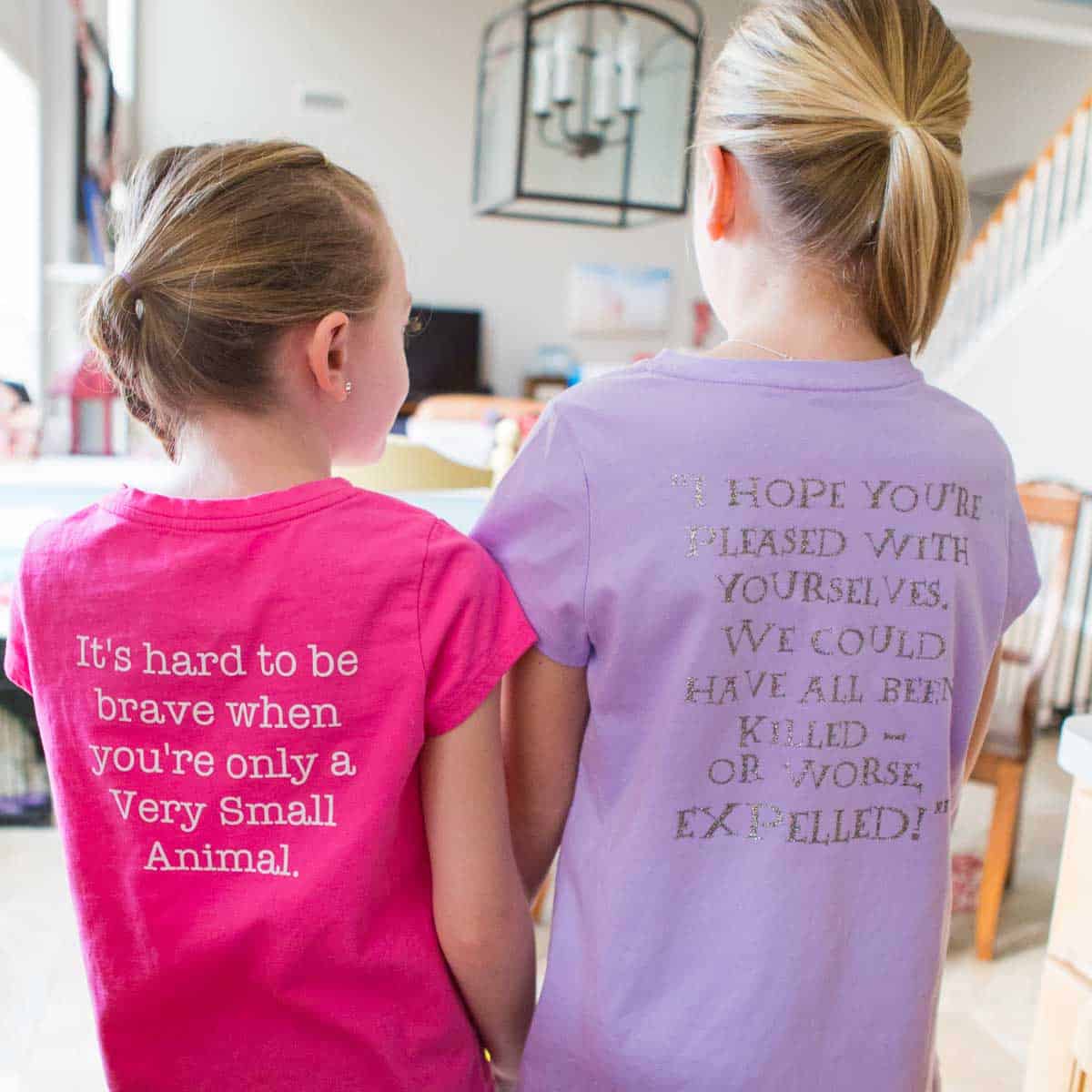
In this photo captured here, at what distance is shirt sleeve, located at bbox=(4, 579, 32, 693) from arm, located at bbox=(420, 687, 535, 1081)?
30 cm

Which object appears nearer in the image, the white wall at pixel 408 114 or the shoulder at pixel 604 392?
the shoulder at pixel 604 392

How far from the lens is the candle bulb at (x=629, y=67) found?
3645mm

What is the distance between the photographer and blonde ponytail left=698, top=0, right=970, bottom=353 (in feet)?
2.19

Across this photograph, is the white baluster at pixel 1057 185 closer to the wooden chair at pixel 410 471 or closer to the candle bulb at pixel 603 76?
the candle bulb at pixel 603 76

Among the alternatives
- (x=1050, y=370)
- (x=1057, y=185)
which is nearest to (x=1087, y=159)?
(x=1057, y=185)

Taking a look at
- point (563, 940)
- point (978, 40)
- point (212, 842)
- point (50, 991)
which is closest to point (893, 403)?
point (563, 940)

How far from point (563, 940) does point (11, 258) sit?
18.1 feet

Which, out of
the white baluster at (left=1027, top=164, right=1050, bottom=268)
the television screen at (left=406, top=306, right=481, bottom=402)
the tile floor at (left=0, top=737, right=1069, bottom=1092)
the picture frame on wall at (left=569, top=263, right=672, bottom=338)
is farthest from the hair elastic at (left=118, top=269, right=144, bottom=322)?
the picture frame on wall at (left=569, top=263, right=672, bottom=338)

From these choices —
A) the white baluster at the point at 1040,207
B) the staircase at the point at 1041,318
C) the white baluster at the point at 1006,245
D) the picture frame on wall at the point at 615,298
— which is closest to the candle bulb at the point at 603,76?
the staircase at the point at 1041,318

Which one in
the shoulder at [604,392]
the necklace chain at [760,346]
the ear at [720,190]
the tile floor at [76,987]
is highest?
the ear at [720,190]

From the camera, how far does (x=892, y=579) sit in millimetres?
688

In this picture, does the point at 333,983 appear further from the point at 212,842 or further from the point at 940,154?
the point at 940,154

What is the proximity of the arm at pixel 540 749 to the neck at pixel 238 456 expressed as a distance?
8.9 inches

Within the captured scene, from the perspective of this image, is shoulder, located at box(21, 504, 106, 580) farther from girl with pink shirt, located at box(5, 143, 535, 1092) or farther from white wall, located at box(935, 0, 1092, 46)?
white wall, located at box(935, 0, 1092, 46)
